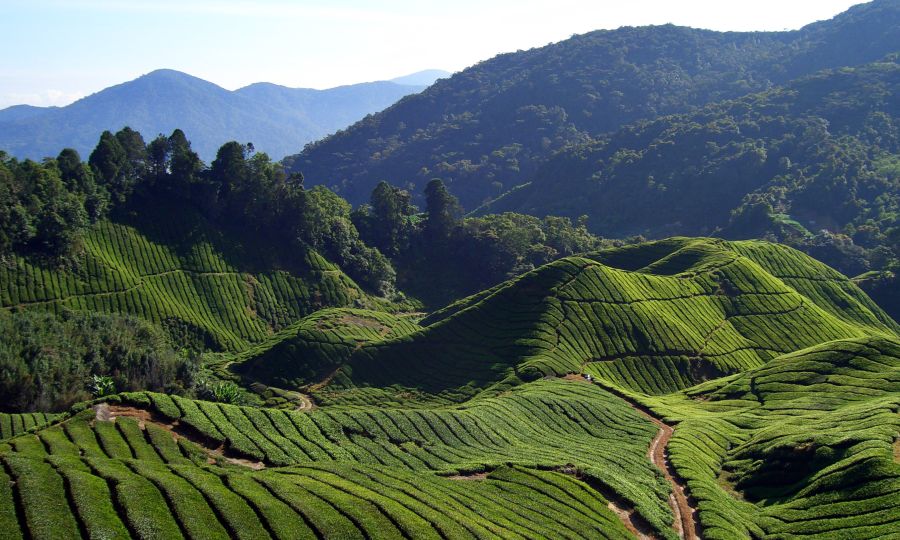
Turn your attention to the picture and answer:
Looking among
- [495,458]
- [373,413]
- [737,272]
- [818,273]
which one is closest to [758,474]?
[495,458]

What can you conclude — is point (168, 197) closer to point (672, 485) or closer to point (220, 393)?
point (220, 393)

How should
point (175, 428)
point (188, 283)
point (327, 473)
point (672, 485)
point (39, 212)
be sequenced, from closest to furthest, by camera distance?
point (327, 473)
point (175, 428)
point (672, 485)
point (39, 212)
point (188, 283)

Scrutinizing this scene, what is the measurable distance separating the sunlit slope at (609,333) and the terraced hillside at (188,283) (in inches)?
1146

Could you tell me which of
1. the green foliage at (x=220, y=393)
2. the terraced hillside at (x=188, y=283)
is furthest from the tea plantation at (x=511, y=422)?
the green foliage at (x=220, y=393)

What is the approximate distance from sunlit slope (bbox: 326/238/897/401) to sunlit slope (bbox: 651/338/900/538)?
958 centimetres

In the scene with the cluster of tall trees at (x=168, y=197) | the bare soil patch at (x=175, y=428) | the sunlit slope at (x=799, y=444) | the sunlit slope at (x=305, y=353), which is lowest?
the sunlit slope at (x=799, y=444)

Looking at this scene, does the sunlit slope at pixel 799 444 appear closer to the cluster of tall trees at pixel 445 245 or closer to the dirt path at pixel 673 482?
the dirt path at pixel 673 482

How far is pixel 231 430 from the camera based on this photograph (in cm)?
4131

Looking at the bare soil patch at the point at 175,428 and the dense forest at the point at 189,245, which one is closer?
the bare soil patch at the point at 175,428

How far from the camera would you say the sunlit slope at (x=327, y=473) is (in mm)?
27156

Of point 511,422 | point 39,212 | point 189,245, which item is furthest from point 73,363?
point 511,422

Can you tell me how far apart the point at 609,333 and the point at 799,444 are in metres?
36.3

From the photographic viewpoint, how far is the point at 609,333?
8031cm

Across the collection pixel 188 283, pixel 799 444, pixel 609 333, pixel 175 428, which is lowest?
pixel 609 333
